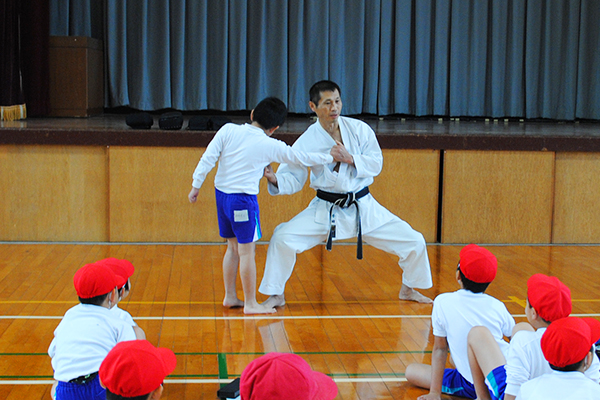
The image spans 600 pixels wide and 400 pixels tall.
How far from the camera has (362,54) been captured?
9.05 meters

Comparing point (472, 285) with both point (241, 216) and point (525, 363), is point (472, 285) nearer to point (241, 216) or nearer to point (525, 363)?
point (525, 363)

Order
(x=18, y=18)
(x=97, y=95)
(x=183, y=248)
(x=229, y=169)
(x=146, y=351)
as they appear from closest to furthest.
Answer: (x=146, y=351), (x=229, y=169), (x=183, y=248), (x=18, y=18), (x=97, y=95)

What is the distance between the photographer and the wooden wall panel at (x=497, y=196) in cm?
570

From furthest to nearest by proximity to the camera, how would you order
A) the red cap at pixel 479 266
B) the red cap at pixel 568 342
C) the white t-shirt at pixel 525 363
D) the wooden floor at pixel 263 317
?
1. the wooden floor at pixel 263 317
2. the red cap at pixel 479 266
3. the white t-shirt at pixel 525 363
4. the red cap at pixel 568 342

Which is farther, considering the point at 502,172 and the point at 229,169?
the point at 502,172

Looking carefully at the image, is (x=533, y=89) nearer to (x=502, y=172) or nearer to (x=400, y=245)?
(x=502, y=172)

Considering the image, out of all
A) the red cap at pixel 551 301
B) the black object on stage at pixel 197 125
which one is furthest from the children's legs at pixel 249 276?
the black object on stage at pixel 197 125

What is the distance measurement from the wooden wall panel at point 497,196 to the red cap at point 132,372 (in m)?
4.32

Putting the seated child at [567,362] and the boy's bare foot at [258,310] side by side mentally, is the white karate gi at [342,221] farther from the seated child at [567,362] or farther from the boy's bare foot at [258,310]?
the seated child at [567,362]

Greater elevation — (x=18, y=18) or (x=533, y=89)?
(x=18, y=18)

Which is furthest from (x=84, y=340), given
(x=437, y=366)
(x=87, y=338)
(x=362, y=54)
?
(x=362, y=54)

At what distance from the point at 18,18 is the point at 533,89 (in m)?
6.25

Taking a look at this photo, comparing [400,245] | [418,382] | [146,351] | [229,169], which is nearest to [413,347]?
[418,382]

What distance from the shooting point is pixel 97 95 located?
8320 millimetres
